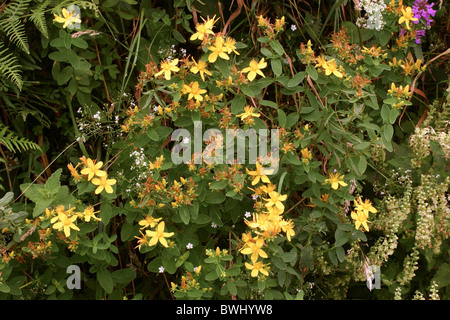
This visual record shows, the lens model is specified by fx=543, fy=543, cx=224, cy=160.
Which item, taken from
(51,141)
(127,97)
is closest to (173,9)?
(127,97)

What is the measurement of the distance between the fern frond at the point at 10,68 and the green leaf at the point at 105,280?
0.75 meters

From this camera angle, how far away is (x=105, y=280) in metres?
2.03

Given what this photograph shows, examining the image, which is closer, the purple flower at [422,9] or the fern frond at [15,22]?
the fern frond at [15,22]

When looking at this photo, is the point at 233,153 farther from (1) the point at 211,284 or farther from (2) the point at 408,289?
(2) the point at 408,289

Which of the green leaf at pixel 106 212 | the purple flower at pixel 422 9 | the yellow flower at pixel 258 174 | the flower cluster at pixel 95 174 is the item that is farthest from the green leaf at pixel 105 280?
the purple flower at pixel 422 9

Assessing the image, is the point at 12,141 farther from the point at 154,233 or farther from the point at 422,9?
the point at 422,9

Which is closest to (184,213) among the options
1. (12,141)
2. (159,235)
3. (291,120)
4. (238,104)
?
(159,235)

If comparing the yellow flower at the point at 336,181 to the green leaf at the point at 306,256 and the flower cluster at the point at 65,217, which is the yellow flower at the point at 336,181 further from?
the flower cluster at the point at 65,217

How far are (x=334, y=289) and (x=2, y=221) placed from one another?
1.34 m

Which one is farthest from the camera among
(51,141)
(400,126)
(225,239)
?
(400,126)

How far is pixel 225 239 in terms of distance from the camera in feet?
7.61

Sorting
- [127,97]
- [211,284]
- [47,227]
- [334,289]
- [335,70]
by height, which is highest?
[335,70]

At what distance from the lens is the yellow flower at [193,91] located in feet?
6.05

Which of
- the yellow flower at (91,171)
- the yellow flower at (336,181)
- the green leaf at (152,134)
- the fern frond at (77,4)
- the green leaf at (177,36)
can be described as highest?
the fern frond at (77,4)
